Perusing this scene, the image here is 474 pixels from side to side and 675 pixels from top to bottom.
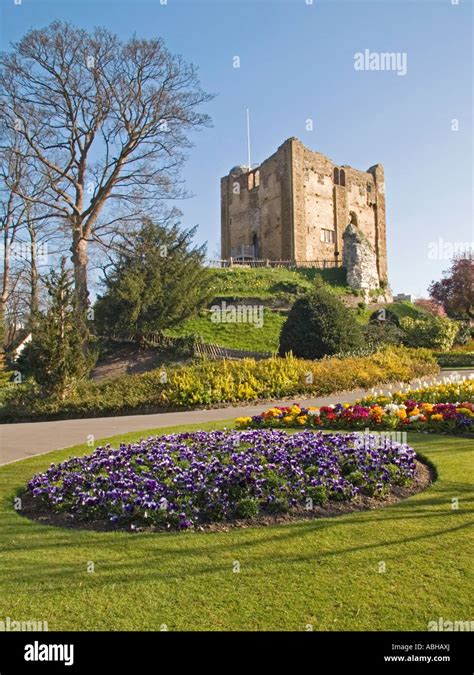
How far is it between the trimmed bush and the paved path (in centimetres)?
444

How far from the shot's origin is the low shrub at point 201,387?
1381 cm

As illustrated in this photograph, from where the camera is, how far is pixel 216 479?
213 inches

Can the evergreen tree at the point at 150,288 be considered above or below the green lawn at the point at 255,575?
above

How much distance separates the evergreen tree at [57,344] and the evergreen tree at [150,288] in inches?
419

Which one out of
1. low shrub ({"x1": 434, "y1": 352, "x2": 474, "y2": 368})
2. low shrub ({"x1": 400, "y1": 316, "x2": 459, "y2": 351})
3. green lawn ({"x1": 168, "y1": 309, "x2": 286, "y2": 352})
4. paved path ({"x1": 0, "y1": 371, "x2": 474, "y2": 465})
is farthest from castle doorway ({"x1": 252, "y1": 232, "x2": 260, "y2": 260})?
paved path ({"x1": 0, "y1": 371, "x2": 474, "y2": 465})

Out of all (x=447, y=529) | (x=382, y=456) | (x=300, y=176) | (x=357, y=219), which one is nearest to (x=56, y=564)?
(x=447, y=529)

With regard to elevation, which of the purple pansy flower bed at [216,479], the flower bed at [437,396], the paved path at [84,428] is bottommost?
the paved path at [84,428]

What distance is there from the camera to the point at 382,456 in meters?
6.28

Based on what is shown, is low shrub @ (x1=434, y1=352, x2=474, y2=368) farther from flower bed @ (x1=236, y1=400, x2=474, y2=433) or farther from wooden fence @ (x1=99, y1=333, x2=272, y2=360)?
flower bed @ (x1=236, y1=400, x2=474, y2=433)

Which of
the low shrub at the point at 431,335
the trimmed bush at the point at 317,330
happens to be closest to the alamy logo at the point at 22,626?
the trimmed bush at the point at 317,330

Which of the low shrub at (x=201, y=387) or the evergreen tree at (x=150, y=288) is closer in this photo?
the low shrub at (x=201, y=387)

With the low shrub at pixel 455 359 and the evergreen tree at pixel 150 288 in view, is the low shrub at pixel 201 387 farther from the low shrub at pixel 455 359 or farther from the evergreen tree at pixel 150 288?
the evergreen tree at pixel 150 288
